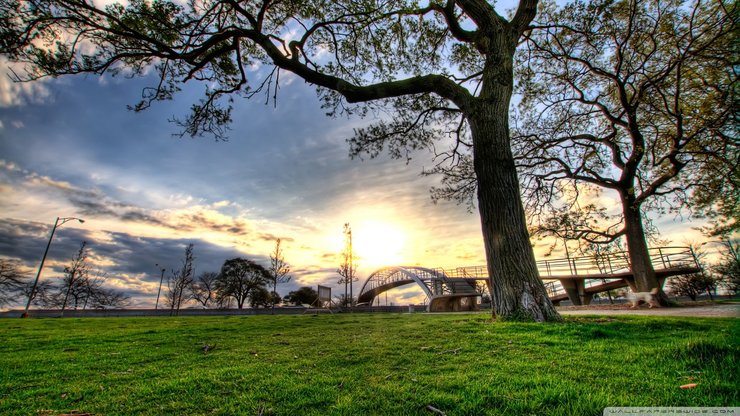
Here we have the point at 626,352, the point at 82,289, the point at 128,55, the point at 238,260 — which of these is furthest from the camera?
the point at 238,260

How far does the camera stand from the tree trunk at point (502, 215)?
19.8 ft

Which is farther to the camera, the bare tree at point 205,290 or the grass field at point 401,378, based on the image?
the bare tree at point 205,290

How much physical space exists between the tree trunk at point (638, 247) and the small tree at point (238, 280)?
4725 cm

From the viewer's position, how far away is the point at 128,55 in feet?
25.6

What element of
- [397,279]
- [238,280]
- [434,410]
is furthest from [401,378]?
[238,280]

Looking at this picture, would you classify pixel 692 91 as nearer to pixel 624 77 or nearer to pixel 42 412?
pixel 624 77

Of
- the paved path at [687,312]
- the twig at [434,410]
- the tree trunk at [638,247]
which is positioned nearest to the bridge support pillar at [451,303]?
the tree trunk at [638,247]

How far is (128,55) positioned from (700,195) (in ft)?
70.5

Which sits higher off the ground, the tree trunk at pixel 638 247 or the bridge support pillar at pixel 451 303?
the tree trunk at pixel 638 247

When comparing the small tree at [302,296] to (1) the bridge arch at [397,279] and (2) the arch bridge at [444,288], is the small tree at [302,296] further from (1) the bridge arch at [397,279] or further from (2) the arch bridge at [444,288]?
(2) the arch bridge at [444,288]

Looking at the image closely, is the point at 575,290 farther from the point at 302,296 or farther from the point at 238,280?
the point at 238,280

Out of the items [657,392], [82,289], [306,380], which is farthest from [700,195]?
[82,289]

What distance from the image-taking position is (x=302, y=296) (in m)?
55.7

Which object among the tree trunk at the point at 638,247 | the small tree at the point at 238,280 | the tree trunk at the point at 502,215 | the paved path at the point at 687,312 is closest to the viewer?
the tree trunk at the point at 502,215
